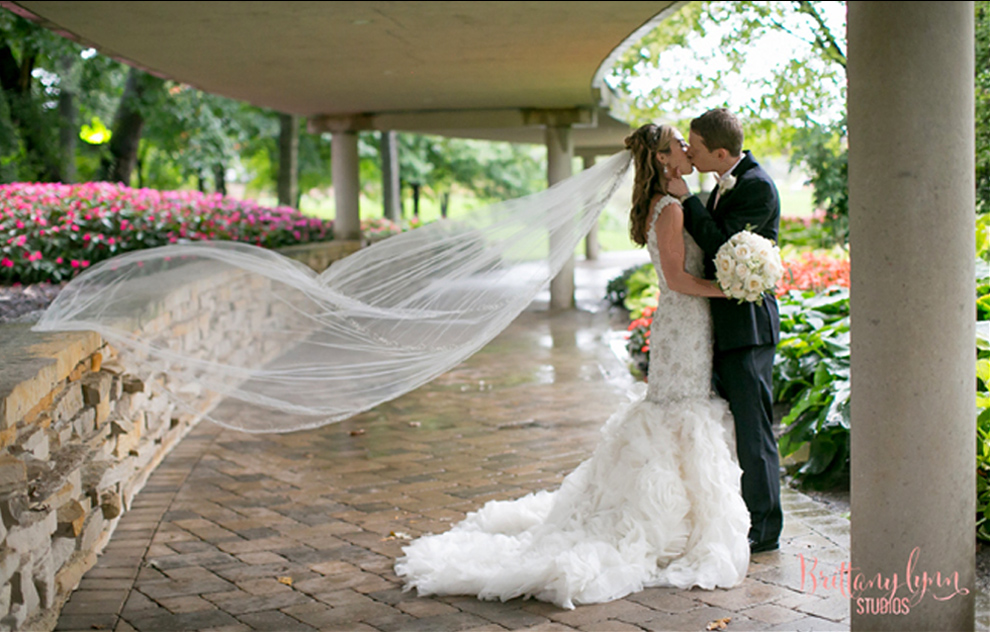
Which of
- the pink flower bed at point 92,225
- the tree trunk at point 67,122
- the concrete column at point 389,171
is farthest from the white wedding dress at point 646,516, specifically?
the concrete column at point 389,171

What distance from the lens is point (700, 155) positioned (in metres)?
4.04

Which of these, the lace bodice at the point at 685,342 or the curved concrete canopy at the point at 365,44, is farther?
the curved concrete canopy at the point at 365,44

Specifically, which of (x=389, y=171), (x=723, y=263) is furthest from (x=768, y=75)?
(x=389, y=171)

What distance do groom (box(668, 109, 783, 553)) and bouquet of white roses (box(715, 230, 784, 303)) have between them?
126mm

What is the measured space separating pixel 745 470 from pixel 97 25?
18.6 feet

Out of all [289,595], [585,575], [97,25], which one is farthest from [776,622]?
[97,25]

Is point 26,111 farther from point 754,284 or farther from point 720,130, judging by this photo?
point 754,284

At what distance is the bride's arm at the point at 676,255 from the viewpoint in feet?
13.1

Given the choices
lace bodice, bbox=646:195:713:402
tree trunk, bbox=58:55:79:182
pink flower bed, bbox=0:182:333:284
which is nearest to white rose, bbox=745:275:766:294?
lace bodice, bbox=646:195:713:402

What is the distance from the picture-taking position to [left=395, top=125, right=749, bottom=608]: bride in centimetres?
373

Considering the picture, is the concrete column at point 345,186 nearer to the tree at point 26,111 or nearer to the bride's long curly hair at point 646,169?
the tree at point 26,111

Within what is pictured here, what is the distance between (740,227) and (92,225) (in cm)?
794

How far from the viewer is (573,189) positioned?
457 centimetres

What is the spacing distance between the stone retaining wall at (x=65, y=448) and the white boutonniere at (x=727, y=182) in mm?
2878
